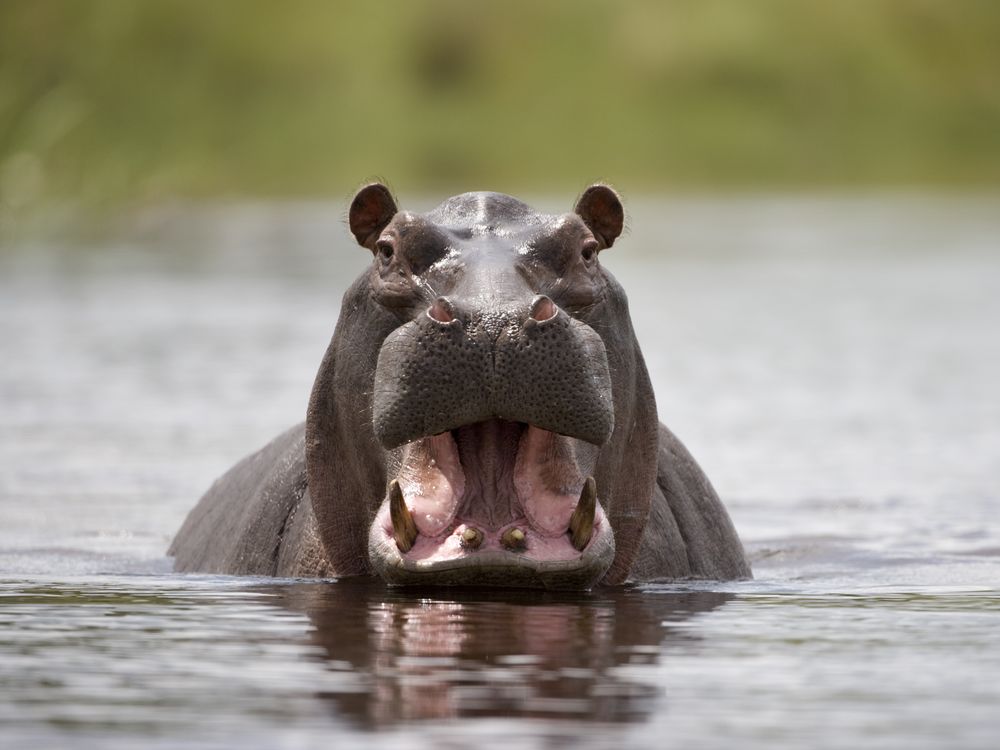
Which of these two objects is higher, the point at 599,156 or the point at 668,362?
the point at 599,156

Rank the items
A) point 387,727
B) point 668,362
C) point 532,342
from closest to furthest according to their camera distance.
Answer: point 387,727, point 532,342, point 668,362

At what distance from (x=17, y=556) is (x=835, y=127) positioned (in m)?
141

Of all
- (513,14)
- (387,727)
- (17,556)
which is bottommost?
(387,727)

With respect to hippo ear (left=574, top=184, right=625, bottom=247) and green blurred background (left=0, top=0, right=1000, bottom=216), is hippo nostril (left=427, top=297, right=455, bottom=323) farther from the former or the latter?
green blurred background (left=0, top=0, right=1000, bottom=216)

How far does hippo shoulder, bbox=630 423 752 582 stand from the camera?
24.1 feet

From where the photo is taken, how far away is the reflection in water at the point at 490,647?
16.3 feet

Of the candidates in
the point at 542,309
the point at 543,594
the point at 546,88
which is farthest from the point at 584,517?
the point at 546,88

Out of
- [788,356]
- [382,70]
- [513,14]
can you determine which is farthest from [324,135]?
[788,356]

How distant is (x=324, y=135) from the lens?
5404 inches

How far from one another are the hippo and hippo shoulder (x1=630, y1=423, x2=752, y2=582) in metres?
0.01

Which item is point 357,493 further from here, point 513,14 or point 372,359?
point 513,14

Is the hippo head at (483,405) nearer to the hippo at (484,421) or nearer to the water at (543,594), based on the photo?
the hippo at (484,421)

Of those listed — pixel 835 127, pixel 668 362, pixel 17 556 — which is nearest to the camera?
pixel 17 556

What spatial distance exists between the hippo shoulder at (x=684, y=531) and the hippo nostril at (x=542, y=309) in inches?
51.0
